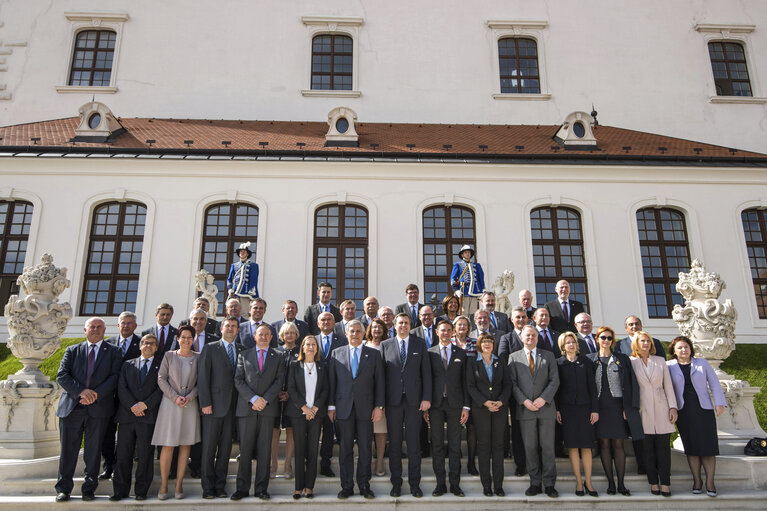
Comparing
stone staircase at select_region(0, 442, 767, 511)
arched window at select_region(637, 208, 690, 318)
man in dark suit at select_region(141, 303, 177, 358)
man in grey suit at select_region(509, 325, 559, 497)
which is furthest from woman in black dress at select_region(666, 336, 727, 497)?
arched window at select_region(637, 208, 690, 318)

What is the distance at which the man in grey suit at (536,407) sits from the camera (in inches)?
257

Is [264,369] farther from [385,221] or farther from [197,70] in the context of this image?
[197,70]

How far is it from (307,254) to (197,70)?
28.7 ft

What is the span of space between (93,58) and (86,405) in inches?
657

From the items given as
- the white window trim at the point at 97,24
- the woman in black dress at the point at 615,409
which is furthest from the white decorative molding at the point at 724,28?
the white window trim at the point at 97,24

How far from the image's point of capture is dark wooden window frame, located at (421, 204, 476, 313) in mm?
14844

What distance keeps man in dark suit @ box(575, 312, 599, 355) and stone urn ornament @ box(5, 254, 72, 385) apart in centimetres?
686

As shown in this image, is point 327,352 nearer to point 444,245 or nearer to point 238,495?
point 238,495

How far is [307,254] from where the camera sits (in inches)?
580

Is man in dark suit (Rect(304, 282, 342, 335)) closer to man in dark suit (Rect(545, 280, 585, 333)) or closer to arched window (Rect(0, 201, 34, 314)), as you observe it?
man in dark suit (Rect(545, 280, 585, 333))

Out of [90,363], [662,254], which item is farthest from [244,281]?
[662,254]

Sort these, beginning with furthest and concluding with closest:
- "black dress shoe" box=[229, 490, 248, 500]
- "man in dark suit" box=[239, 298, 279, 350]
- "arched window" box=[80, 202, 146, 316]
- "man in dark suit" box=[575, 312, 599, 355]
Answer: "arched window" box=[80, 202, 146, 316]
"man in dark suit" box=[239, 298, 279, 350]
"man in dark suit" box=[575, 312, 599, 355]
"black dress shoe" box=[229, 490, 248, 500]

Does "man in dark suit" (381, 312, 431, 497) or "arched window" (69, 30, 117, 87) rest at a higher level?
"arched window" (69, 30, 117, 87)

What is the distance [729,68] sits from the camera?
20000 mm
